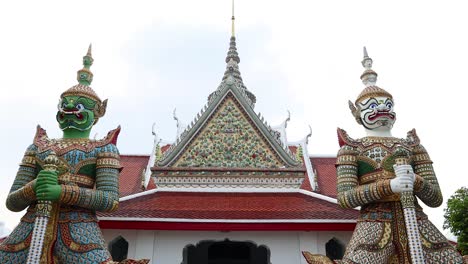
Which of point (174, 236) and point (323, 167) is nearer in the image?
point (174, 236)

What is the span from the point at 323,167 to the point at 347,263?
6737 millimetres

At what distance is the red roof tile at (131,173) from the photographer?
988 cm

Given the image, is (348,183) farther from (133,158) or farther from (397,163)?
(133,158)

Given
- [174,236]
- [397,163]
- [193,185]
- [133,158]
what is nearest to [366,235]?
[397,163]

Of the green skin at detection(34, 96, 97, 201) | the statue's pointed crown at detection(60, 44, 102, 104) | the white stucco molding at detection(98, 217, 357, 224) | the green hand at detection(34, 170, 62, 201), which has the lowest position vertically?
the green hand at detection(34, 170, 62, 201)

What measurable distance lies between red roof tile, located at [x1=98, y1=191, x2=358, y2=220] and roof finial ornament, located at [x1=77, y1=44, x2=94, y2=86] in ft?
6.85

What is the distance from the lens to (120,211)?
6.52 m

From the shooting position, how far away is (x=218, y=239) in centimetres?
673

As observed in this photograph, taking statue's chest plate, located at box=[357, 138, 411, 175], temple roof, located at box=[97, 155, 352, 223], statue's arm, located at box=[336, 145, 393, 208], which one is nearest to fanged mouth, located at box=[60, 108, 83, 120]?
temple roof, located at box=[97, 155, 352, 223]

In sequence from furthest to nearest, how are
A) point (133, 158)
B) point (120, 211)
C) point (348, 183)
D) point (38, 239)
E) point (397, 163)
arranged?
point (133, 158) → point (120, 211) → point (348, 183) → point (397, 163) → point (38, 239)

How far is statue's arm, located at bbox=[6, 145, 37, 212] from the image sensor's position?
15.0 ft

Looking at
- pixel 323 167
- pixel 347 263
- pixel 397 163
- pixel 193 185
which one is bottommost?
pixel 347 263

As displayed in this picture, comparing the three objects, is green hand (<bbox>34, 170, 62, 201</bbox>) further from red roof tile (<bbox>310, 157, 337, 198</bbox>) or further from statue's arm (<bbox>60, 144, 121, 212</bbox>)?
red roof tile (<bbox>310, 157, 337, 198</bbox>)

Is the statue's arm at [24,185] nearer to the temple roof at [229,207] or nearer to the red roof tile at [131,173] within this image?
the temple roof at [229,207]
